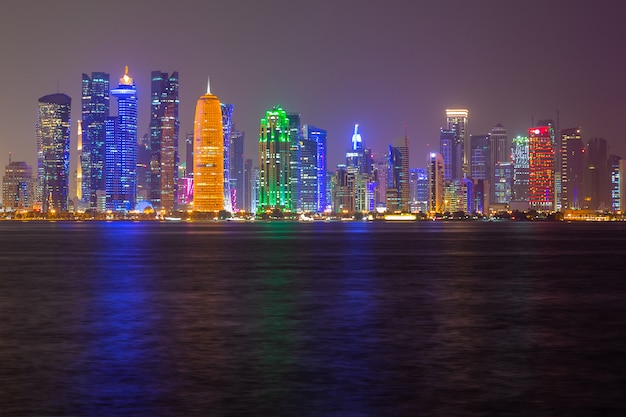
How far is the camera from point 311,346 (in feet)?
92.1

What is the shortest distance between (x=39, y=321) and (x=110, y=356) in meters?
10.5

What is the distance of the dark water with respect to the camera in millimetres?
19578

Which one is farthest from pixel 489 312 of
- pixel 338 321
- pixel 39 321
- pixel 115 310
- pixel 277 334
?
pixel 39 321

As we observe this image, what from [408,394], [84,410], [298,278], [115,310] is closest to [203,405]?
[84,410]

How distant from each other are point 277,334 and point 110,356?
718 cm

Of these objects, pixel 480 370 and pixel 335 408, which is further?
pixel 480 370

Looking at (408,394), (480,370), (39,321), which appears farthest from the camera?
(39,321)

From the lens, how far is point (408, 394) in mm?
20484

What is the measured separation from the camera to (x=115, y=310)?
128 feet

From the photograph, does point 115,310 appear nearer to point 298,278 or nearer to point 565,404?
point 298,278

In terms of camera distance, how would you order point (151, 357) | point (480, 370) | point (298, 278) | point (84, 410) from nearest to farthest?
point (84, 410) < point (480, 370) < point (151, 357) < point (298, 278)

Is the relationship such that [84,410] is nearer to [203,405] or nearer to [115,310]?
[203,405]

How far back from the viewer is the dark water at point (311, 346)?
1958 cm

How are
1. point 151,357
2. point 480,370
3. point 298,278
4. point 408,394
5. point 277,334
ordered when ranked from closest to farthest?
point 408,394 → point 480,370 → point 151,357 → point 277,334 → point 298,278
